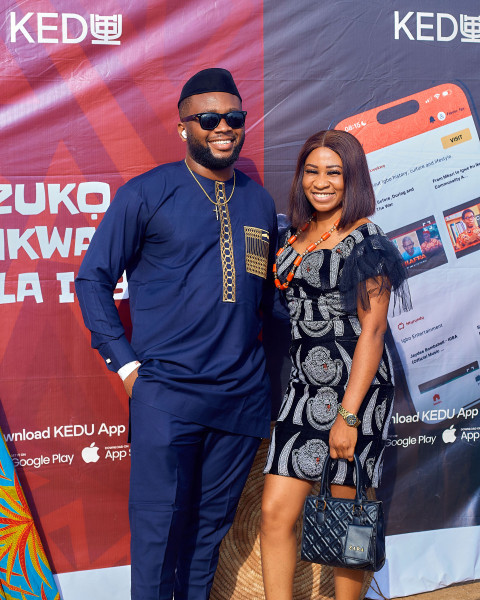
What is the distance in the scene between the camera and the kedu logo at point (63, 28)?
2.90 m

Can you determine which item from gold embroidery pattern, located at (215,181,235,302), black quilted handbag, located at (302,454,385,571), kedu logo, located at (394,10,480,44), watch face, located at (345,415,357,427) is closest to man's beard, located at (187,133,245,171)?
gold embroidery pattern, located at (215,181,235,302)

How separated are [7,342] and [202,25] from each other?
1.55 meters

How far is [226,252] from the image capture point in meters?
2.58

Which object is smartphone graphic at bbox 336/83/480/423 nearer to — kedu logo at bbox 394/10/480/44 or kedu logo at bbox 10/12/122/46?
kedu logo at bbox 394/10/480/44

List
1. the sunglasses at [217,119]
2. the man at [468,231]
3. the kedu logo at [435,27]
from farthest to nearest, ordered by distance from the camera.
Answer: the man at [468,231] → the kedu logo at [435,27] → the sunglasses at [217,119]

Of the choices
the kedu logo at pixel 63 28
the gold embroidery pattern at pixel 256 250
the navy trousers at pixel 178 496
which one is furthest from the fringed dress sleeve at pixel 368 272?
the kedu logo at pixel 63 28

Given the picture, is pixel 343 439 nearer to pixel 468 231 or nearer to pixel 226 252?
pixel 226 252

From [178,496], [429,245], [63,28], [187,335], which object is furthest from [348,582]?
[63,28]

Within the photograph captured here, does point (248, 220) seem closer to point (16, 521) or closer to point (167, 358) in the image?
point (167, 358)

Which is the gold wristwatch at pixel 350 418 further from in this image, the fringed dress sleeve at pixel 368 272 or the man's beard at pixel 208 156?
the man's beard at pixel 208 156

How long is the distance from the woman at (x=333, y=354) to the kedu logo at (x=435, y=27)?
0.99m

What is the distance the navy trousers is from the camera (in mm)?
2498

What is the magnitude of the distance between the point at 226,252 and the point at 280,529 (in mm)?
1002

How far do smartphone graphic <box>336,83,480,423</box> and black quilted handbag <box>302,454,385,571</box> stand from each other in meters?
1.08
